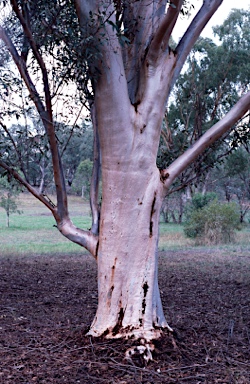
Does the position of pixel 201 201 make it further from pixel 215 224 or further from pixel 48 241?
pixel 48 241

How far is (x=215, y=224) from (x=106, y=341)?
1268cm

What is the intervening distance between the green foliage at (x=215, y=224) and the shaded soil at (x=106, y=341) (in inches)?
286

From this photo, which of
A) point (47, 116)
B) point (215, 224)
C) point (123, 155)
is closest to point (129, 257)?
point (123, 155)

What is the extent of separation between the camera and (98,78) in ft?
15.2

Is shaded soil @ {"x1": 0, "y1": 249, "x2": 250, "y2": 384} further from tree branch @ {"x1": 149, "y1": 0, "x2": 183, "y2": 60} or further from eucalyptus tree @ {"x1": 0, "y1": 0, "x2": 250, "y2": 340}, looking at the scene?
tree branch @ {"x1": 149, "y1": 0, "x2": 183, "y2": 60}

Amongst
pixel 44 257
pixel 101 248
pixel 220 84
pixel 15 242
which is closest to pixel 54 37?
pixel 101 248

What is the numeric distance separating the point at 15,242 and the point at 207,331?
44.5ft

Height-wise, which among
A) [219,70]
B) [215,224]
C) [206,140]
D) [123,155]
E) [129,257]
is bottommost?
[129,257]

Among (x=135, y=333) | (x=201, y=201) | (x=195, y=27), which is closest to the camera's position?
(x=135, y=333)

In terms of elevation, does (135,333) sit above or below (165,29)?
below

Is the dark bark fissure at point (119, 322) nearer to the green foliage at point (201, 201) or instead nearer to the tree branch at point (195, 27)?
the tree branch at point (195, 27)

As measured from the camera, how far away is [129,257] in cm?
452

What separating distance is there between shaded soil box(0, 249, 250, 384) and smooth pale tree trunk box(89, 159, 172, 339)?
179 mm

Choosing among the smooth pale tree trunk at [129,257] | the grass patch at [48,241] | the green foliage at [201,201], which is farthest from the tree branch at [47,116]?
the green foliage at [201,201]
